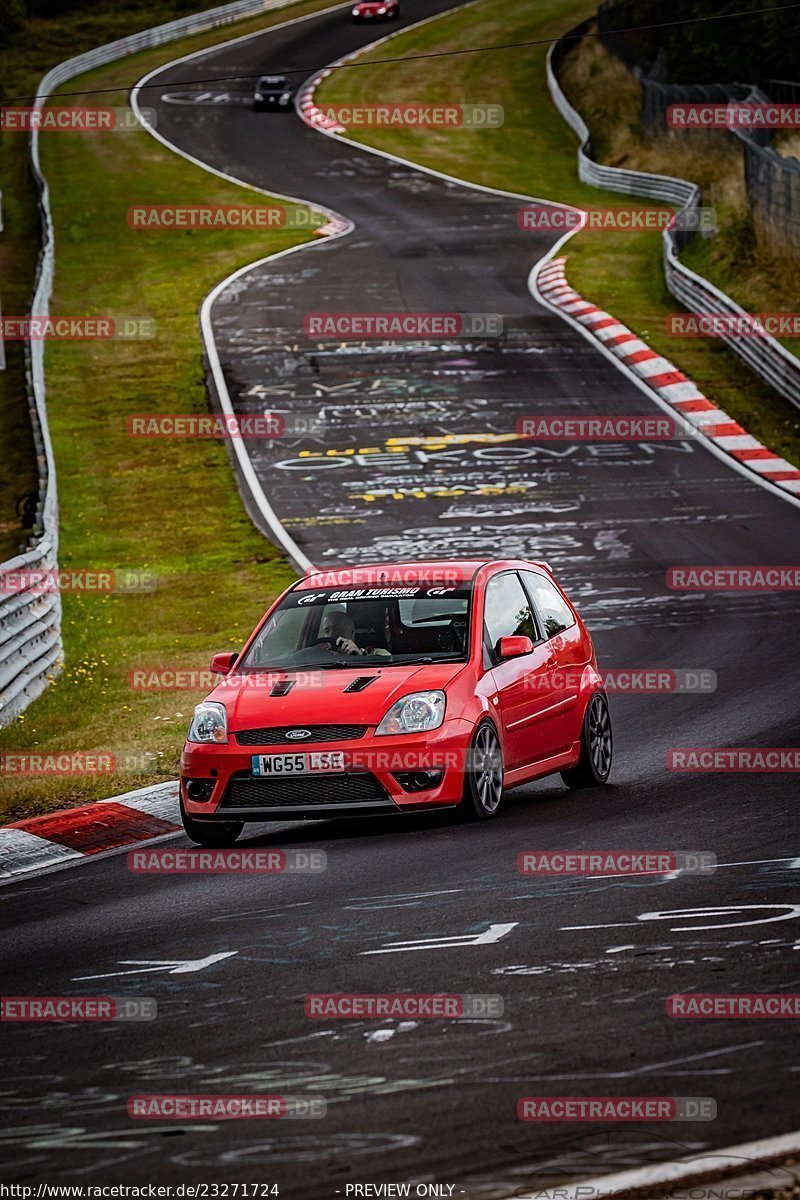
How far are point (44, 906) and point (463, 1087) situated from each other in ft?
12.9

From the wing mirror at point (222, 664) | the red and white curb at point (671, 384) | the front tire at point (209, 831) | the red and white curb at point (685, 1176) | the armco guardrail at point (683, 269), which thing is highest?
the red and white curb at point (685, 1176)

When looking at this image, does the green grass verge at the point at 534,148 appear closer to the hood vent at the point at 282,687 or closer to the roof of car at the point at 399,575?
the roof of car at the point at 399,575

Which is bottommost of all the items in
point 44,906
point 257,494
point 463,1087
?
point 257,494

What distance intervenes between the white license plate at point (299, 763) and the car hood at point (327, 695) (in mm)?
187

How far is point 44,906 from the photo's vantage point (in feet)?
29.5

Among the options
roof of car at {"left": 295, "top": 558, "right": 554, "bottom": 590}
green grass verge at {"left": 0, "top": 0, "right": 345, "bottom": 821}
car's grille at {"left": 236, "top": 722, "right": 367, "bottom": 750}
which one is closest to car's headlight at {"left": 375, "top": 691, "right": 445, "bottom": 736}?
car's grille at {"left": 236, "top": 722, "right": 367, "bottom": 750}

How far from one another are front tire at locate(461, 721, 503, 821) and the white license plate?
73cm

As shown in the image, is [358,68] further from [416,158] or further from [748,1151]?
[748,1151]

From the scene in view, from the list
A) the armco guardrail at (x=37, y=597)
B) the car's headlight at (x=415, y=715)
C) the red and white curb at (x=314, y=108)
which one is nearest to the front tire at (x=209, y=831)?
the car's headlight at (x=415, y=715)

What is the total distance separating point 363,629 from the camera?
11.1 metres

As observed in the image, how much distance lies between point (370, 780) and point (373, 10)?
71838 millimetres

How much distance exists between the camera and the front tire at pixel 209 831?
33.8ft

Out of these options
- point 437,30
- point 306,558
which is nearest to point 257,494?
point 306,558

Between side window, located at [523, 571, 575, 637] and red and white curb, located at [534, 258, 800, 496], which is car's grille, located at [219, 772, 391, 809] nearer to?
side window, located at [523, 571, 575, 637]
